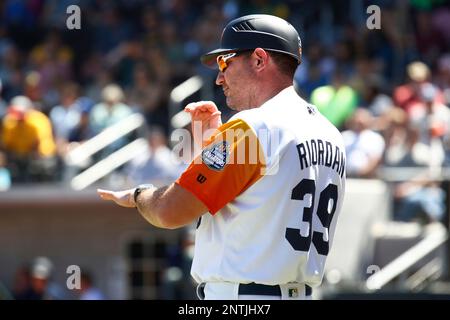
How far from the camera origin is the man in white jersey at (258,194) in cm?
450

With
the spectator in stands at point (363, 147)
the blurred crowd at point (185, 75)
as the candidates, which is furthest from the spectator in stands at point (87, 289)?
the spectator in stands at point (363, 147)

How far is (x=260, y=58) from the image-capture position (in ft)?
15.4

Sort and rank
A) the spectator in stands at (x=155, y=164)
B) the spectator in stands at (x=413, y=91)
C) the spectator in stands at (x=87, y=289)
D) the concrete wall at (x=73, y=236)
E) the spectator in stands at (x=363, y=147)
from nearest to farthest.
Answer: the spectator in stands at (x=363, y=147), the spectator in stands at (x=87, y=289), the spectator in stands at (x=413, y=91), the spectator in stands at (x=155, y=164), the concrete wall at (x=73, y=236)

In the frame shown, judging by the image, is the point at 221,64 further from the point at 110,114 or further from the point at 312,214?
the point at 110,114

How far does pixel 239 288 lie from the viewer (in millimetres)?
4512

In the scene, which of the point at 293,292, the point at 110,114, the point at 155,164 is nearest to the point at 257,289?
the point at 293,292

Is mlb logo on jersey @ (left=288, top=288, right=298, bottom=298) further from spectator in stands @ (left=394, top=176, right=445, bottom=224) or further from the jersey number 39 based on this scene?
spectator in stands @ (left=394, top=176, right=445, bottom=224)

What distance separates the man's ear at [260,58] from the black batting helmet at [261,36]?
0.02m

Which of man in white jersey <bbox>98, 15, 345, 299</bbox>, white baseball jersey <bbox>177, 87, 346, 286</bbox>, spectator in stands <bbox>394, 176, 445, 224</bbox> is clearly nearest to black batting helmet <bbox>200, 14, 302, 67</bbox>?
man in white jersey <bbox>98, 15, 345, 299</bbox>

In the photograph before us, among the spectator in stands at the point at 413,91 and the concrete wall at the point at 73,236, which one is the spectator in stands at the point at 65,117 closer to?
the concrete wall at the point at 73,236
